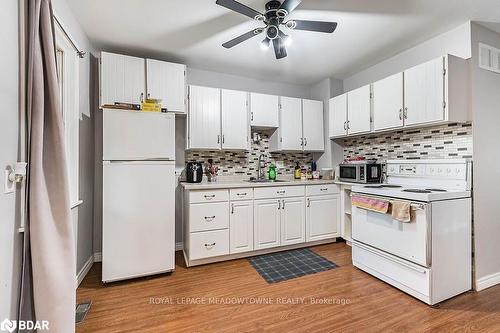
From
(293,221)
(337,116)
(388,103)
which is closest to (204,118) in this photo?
(293,221)

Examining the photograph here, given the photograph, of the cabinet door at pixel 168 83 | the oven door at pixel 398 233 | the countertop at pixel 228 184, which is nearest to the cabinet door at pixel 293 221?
the countertop at pixel 228 184

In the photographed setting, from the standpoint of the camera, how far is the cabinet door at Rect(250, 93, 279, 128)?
3.27 meters

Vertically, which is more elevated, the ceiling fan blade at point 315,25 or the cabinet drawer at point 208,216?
the ceiling fan blade at point 315,25

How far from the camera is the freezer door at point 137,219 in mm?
2223

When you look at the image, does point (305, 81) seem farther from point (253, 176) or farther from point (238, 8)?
point (238, 8)

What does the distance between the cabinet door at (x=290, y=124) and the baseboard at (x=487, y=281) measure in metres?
2.36

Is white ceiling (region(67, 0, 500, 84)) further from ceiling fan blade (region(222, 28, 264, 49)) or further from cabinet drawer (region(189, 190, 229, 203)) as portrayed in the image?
cabinet drawer (region(189, 190, 229, 203))

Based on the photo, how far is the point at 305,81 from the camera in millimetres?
3816

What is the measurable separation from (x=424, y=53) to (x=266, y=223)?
2641 millimetres

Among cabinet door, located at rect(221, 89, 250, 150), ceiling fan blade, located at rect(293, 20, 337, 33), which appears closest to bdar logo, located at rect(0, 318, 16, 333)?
cabinet door, located at rect(221, 89, 250, 150)

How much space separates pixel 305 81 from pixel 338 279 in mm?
2930

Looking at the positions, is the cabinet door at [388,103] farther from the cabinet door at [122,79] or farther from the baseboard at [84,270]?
the baseboard at [84,270]

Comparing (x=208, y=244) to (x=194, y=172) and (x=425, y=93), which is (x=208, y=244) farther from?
(x=425, y=93)

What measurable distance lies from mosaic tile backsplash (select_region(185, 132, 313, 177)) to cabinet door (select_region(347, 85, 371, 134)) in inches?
38.8
